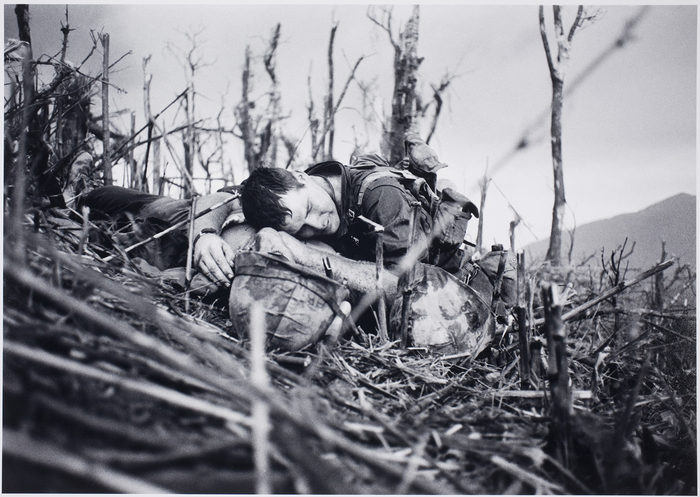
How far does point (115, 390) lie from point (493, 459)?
1029 millimetres

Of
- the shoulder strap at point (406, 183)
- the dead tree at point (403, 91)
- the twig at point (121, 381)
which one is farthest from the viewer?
the dead tree at point (403, 91)

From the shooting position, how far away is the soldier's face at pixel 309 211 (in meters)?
2.41

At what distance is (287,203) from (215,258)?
479 mm

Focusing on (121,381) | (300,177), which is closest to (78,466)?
(121,381)

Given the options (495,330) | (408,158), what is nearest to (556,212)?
→ (408,158)

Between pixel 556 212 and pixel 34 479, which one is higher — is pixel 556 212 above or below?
above

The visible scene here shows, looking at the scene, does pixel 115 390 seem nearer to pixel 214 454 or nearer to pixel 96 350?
pixel 96 350

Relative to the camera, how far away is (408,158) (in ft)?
10.8

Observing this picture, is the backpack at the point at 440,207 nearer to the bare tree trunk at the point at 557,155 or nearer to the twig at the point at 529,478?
the twig at the point at 529,478

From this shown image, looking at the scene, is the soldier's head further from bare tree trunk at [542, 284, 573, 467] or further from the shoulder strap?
bare tree trunk at [542, 284, 573, 467]

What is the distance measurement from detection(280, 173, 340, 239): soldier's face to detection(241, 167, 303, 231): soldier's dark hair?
29 millimetres

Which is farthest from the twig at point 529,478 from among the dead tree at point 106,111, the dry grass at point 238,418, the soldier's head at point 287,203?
the dead tree at point 106,111

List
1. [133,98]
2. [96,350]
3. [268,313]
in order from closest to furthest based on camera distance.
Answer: [96,350] → [268,313] → [133,98]

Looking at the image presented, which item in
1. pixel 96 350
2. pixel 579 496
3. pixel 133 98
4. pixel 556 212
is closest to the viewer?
pixel 96 350
